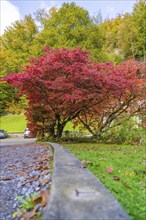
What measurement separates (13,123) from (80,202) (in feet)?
77.0

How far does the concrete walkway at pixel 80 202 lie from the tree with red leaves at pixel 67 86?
5626mm

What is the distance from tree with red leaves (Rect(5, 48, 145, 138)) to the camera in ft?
25.8

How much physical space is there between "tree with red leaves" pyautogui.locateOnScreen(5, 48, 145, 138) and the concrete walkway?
5.63 meters

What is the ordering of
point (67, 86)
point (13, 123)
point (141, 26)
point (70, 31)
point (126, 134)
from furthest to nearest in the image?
1. point (141, 26)
2. point (13, 123)
3. point (70, 31)
4. point (126, 134)
5. point (67, 86)

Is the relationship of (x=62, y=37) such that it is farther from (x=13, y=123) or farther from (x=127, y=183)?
(x=127, y=183)

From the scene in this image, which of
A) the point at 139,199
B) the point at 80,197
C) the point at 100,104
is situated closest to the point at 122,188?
the point at 139,199

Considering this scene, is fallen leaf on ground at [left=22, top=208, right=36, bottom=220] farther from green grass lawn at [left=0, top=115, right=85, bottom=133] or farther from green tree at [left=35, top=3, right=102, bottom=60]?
green tree at [left=35, top=3, right=102, bottom=60]

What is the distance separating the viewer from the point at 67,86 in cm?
779

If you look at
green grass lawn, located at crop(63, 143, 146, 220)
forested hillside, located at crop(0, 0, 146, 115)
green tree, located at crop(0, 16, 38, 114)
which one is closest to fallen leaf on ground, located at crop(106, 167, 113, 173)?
green grass lawn, located at crop(63, 143, 146, 220)

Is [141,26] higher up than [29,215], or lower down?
higher up

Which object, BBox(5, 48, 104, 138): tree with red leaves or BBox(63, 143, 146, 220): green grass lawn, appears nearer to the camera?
BBox(63, 143, 146, 220): green grass lawn

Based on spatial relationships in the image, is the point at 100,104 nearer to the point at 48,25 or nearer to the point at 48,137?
the point at 48,137

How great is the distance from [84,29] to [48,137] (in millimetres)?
16520

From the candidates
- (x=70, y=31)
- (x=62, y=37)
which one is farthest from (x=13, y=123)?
(x=70, y=31)
